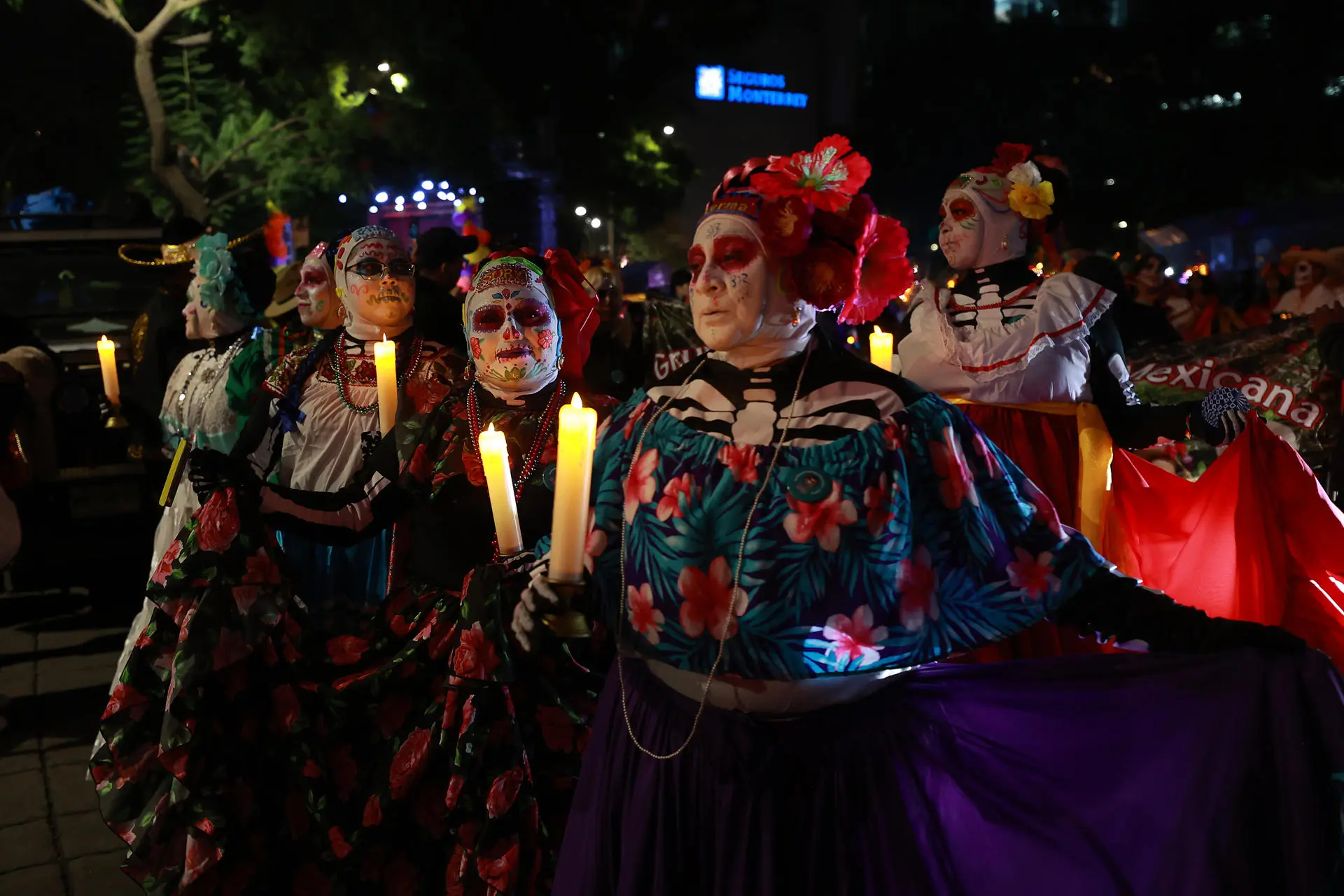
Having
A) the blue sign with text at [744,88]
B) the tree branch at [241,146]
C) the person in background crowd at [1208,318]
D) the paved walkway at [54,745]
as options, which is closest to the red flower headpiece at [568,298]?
the paved walkway at [54,745]

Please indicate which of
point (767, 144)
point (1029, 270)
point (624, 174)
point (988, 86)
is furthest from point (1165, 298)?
point (767, 144)

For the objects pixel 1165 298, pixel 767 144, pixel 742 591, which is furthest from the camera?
pixel 767 144

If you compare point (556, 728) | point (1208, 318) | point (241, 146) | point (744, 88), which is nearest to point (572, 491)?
point (556, 728)

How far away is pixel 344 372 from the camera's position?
5.32 metres

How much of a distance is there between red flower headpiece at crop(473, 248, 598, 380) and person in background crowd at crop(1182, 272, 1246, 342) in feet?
29.5

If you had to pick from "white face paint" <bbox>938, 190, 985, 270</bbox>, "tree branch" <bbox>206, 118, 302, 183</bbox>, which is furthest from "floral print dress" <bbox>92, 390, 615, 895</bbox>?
"tree branch" <bbox>206, 118, 302, 183</bbox>

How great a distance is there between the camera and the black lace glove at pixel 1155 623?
245cm

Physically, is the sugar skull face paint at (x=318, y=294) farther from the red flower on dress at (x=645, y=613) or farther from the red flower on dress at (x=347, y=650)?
the red flower on dress at (x=645, y=613)

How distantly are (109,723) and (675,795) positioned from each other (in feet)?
7.42

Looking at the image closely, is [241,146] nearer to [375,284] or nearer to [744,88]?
[375,284]

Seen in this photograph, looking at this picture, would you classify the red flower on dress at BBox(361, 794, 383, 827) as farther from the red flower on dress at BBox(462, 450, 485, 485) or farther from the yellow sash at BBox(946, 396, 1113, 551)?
the yellow sash at BBox(946, 396, 1113, 551)

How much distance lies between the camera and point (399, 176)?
22.3 m

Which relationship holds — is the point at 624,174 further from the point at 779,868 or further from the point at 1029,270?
the point at 779,868

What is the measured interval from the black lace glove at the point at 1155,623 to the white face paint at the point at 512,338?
6.58 feet
